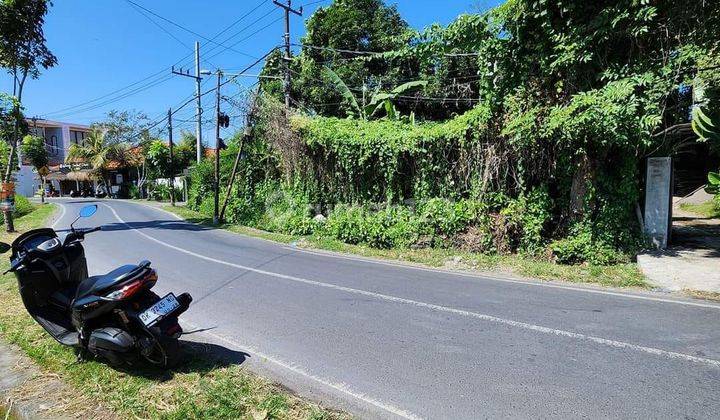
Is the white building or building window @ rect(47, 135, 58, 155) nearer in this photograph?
the white building

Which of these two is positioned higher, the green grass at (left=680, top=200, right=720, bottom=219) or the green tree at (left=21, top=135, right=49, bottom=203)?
the green tree at (left=21, top=135, right=49, bottom=203)

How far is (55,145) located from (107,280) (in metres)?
74.9

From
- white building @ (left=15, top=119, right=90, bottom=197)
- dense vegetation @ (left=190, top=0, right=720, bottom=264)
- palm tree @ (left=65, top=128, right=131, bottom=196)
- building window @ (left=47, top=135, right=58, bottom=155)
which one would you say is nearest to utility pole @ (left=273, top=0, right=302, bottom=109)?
dense vegetation @ (left=190, top=0, right=720, bottom=264)

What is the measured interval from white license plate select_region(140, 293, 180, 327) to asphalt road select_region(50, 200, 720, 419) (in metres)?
0.97

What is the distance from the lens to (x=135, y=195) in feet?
158

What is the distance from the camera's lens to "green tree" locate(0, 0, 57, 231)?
591 inches

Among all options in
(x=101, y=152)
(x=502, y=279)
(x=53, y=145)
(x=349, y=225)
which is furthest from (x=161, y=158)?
(x=53, y=145)

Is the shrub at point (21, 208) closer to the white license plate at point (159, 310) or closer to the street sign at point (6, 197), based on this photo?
the street sign at point (6, 197)

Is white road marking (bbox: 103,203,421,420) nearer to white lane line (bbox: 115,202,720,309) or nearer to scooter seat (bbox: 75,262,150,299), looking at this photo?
scooter seat (bbox: 75,262,150,299)

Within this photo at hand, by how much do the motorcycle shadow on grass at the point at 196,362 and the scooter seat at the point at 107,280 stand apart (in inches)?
32.2

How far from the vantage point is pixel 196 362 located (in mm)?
4328

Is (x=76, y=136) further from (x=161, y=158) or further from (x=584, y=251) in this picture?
(x=584, y=251)

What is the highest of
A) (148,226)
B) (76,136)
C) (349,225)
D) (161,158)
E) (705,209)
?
(76,136)

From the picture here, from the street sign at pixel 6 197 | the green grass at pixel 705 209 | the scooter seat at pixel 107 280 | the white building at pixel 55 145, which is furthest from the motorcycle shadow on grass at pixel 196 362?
the white building at pixel 55 145
